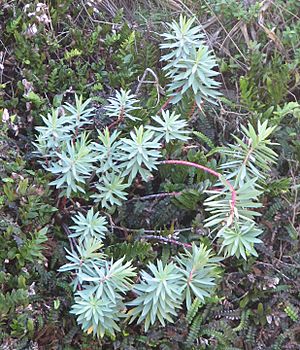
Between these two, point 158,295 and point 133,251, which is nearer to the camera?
point 158,295

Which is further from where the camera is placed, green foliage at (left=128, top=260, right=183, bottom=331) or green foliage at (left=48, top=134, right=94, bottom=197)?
green foliage at (left=48, top=134, right=94, bottom=197)

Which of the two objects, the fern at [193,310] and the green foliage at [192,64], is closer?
the fern at [193,310]

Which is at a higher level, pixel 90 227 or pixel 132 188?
pixel 90 227

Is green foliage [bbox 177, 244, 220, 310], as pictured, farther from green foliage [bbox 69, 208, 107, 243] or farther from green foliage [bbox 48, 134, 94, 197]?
green foliage [bbox 48, 134, 94, 197]

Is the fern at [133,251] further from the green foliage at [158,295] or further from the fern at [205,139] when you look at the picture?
the fern at [205,139]

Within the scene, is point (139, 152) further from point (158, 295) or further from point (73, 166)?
point (158, 295)

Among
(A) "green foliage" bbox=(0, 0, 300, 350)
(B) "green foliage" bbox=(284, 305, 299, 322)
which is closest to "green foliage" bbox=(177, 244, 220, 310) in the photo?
(A) "green foliage" bbox=(0, 0, 300, 350)

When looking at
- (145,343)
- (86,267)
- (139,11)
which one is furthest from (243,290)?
(139,11)

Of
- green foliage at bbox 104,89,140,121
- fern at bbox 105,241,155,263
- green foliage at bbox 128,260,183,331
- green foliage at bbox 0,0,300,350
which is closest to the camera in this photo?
green foliage at bbox 128,260,183,331

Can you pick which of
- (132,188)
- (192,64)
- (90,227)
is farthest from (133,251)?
(192,64)

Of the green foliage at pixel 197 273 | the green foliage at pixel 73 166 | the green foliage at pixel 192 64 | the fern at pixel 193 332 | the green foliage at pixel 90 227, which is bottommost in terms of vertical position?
the fern at pixel 193 332

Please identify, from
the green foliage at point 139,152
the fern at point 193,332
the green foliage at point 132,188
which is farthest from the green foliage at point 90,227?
the fern at point 193,332

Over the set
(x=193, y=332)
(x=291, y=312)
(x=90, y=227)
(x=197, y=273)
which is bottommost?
(x=291, y=312)

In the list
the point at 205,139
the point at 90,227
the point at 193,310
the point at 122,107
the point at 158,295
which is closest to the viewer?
the point at 158,295
